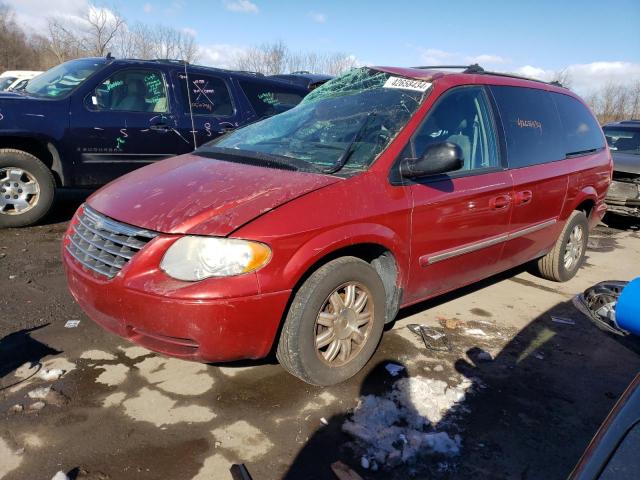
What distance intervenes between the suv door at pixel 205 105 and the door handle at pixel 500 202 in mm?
3774

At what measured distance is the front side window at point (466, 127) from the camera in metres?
3.22

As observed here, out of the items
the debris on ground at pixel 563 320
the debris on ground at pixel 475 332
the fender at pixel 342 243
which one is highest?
the fender at pixel 342 243

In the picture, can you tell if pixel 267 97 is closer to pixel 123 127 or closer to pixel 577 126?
pixel 123 127

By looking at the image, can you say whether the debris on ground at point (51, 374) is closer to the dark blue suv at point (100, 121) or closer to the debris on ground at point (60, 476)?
the debris on ground at point (60, 476)

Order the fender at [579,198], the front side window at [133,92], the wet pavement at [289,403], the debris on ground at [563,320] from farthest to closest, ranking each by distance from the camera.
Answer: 1. the front side window at [133,92]
2. the fender at [579,198]
3. the debris on ground at [563,320]
4. the wet pavement at [289,403]

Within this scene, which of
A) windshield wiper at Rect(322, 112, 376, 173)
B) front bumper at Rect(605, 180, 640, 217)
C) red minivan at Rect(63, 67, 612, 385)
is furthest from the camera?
front bumper at Rect(605, 180, 640, 217)

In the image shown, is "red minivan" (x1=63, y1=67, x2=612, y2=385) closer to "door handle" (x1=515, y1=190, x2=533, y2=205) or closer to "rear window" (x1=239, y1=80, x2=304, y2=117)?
"door handle" (x1=515, y1=190, x2=533, y2=205)

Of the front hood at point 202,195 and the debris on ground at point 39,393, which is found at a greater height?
the front hood at point 202,195

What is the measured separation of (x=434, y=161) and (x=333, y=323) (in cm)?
109

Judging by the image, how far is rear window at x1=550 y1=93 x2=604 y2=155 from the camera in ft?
14.8

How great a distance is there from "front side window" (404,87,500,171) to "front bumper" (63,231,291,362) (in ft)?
4.96

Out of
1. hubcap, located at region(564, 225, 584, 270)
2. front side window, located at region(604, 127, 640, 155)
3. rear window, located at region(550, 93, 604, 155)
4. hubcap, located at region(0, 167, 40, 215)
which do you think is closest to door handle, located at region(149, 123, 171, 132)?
hubcap, located at region(0, 167, 40, 215)

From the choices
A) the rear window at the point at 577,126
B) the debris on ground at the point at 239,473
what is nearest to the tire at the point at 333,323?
the debris on ground at the point at 239,473

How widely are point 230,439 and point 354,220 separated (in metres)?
1.27
